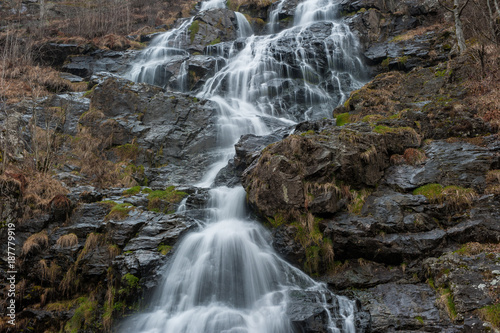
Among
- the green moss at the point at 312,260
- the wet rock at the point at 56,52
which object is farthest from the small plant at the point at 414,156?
the wet rock at the point at 56,52

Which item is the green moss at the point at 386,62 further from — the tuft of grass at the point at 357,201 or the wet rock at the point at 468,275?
the wet rock at the point at 468,275

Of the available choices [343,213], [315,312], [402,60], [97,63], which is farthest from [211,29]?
[315,312]

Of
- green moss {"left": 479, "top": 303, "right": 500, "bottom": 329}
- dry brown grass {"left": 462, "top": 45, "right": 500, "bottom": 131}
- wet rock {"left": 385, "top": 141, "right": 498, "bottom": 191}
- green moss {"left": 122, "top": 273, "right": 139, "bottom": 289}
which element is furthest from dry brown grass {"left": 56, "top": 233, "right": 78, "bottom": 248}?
dry brown grass {"left": 462, "top": 45, "right": 500, "bottom": 131}

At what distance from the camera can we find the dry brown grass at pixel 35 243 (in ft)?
25.1

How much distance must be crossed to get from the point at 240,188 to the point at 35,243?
6.21m

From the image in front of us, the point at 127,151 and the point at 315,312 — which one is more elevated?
the point at 127,151

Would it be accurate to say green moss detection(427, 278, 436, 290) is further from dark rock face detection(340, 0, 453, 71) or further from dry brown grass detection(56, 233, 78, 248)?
dark rock face detection(340, 0, 453, 71)

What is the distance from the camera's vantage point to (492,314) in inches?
189

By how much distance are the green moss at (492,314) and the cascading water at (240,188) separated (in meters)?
2.17

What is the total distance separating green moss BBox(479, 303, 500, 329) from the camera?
468 cm

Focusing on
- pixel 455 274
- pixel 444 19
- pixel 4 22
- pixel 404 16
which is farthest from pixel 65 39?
pixel 455 274

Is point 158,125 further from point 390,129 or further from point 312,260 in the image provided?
point 312,260

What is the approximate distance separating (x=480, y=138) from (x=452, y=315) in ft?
18.2

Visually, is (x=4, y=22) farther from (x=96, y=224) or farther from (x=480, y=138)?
(x=480, y=138)
